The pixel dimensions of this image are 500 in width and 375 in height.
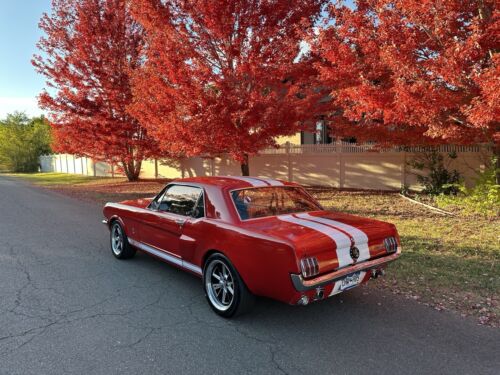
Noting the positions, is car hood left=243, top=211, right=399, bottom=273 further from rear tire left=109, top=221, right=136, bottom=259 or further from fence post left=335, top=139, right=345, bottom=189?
fence post left=335, top=139, right=345, bottom=189

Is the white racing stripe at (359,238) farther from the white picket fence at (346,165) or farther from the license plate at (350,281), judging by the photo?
the white picket fence at (346,165)

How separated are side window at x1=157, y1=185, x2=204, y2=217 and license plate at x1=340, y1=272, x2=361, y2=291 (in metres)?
1.82

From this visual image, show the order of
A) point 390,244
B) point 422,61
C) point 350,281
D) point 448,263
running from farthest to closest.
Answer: point 422,61 < point 448,263 < point 390,244 < point 350,281

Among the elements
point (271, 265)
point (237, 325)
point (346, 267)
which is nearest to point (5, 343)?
point (237, 325)

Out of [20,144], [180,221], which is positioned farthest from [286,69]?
[20,144]

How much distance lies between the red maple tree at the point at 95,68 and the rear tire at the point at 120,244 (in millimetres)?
11545

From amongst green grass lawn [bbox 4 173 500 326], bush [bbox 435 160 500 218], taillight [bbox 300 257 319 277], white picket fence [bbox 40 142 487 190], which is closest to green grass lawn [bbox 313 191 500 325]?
green grass lawn [bbox 4 173 500 326]

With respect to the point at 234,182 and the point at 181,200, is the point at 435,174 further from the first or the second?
the point at 181,200

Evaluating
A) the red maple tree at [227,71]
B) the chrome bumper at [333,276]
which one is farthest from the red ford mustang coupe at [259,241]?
the red maple tree at [227,71]

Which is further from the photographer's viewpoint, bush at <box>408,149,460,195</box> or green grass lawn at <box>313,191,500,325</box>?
bush at <box>408,149,460,195</box>

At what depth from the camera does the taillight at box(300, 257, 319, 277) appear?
3.26m

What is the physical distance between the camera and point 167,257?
15.9 feet

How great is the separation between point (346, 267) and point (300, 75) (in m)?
7.68

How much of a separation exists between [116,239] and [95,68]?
1269cm
